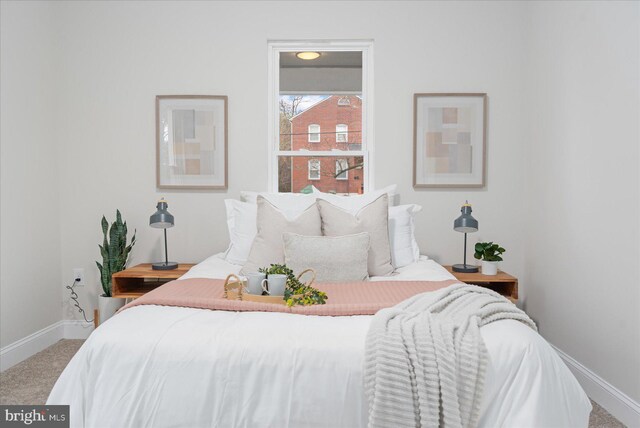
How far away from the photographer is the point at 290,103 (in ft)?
12.9

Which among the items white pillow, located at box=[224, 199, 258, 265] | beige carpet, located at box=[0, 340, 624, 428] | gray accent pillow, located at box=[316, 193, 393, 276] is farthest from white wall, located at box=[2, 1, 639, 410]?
gray accent pillow, located at box=[316, 193, 393, 276]

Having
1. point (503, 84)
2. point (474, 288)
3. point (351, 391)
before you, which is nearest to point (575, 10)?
point (503, 84)

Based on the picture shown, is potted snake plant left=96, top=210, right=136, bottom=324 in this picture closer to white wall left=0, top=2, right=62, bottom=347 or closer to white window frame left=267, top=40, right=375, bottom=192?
white wall left=0, top=2, right=62, bottom=347

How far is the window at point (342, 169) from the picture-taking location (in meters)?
3.96

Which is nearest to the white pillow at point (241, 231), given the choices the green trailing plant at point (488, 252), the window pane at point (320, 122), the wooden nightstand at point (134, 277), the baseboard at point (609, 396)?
the wooden nightstand at point (134, 277)

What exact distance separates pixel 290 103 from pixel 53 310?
7.67 feet

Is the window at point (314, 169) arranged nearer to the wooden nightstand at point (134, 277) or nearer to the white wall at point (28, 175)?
the wooden nightstand at point (134, 277)

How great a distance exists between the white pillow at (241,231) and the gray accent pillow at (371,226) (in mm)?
472

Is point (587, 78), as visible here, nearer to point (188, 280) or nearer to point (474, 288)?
point (474, 288)

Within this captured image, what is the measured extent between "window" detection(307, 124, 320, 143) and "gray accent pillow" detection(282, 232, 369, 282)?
132 cm

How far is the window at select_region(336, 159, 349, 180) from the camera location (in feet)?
13.0

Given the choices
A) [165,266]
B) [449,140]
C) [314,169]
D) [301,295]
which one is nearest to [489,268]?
[449,140]

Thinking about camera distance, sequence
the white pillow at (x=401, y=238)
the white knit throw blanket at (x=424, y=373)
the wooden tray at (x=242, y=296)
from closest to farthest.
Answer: the white knit throw blanket at (x=424, y=373)
the wooden tray at (x=242, y=296)
the white pillow at (x=401, y=238)

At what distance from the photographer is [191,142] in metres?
3.87
